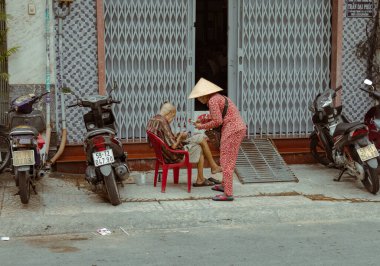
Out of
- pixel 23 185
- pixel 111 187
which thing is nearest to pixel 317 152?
pixel 111 187

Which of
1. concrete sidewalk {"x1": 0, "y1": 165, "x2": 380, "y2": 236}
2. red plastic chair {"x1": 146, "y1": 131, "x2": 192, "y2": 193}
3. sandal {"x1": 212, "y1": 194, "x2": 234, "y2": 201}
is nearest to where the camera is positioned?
concrete sidewalk {"x1": 0, "y1": 165, "x2": 380, "y2": 236}

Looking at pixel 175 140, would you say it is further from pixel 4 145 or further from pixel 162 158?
pixel 4 145

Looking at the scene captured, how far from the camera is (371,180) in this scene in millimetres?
8555

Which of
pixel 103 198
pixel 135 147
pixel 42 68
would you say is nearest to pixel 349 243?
pixel 103 198

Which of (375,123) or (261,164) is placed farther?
(261,164)

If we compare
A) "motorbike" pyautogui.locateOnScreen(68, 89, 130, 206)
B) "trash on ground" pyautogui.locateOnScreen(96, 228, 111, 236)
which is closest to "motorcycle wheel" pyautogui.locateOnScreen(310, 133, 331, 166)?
"motorbike" pyautogui.locateOnScreen(68, 89, 130, 206)

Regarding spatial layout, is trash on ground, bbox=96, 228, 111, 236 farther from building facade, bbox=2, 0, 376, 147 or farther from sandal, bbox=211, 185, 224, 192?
building facade, bbox=2, 0, 376, 147

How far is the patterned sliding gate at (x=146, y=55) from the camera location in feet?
32.4

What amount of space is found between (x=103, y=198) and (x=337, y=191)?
2.96m

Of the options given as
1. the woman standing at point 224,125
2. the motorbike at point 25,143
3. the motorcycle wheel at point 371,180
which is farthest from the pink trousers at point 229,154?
the motorbike at point 25,143

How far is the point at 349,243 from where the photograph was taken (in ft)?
21.7

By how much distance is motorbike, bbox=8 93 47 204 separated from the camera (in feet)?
25.2

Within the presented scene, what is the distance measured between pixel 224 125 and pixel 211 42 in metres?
3.16

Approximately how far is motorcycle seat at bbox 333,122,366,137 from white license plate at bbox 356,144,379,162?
0.94 ft
